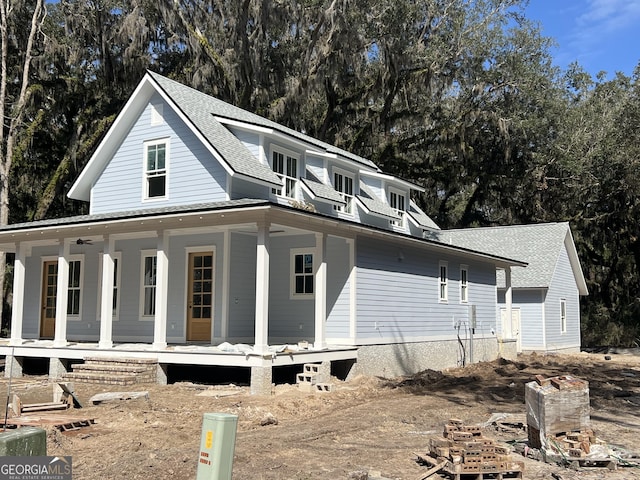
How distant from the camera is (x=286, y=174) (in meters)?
18.0

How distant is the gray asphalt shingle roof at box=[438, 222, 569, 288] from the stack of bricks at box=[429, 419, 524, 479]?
20.9m

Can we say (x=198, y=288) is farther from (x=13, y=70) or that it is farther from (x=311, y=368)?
(x=13, y=70)

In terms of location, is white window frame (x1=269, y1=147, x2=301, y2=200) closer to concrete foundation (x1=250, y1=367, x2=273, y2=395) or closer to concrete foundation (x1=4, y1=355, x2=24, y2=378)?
concrete foundation (x1=250, y1=367, x2=273, y2=395)

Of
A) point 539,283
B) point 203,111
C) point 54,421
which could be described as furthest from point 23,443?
point 539,283

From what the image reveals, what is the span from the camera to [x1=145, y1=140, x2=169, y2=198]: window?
17.2 meters

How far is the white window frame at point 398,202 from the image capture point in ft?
75.1

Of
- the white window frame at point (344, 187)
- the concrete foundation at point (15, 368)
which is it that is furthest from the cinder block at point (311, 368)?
the concrete foundation at point (15, 368)

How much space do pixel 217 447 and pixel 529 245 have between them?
94.9ft

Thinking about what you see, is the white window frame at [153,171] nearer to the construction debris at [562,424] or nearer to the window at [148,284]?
the window at [148,284]

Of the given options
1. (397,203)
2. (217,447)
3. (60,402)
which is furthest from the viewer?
(397,203)

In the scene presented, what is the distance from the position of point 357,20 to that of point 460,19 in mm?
5352

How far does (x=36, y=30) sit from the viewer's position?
27922mm

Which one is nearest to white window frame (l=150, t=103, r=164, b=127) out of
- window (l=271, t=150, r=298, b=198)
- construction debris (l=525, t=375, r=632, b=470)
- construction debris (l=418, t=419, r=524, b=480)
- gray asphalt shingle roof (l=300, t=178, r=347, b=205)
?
window (l=271, t=150, r=298, b=198)

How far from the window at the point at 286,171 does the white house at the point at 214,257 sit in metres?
0.04
